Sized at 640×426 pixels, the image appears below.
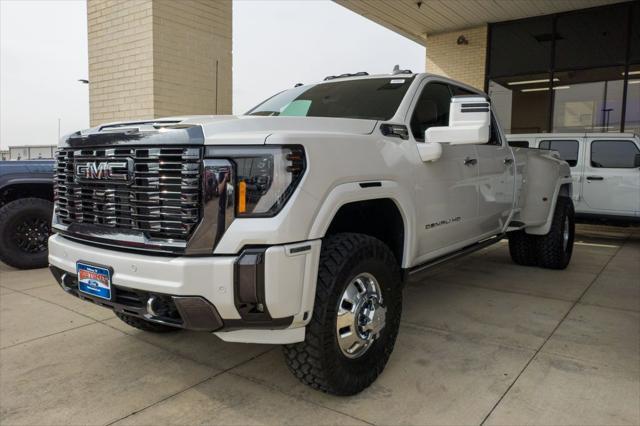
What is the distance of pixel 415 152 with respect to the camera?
331 centimetres

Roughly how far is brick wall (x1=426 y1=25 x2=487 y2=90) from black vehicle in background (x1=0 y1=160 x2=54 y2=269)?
898cm

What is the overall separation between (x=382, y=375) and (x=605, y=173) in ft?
24.7

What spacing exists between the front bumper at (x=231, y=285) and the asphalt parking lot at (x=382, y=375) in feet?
2.02

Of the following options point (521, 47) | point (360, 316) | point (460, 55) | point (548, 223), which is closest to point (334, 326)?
point (360, 316)

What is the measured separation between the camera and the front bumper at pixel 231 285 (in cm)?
217

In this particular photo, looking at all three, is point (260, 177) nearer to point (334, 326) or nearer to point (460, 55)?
point (334, 326)

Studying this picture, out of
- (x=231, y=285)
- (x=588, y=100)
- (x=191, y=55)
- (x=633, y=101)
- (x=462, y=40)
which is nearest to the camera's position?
(x=231, y=285)

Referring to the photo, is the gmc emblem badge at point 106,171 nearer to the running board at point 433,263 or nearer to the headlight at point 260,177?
the headlight at point 260,177

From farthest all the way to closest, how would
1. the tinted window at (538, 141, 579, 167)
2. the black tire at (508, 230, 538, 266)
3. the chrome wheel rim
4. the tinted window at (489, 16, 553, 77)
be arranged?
the tinted window at (489, 16, 553, 77) < the tinted window at (538, 141, 579, 167) < the black tire at (508, 230, 538, 266) < the chrome wheel rim

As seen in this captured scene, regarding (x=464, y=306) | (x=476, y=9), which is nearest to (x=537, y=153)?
(x=464, y=306)

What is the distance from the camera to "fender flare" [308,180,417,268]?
94.1 inches

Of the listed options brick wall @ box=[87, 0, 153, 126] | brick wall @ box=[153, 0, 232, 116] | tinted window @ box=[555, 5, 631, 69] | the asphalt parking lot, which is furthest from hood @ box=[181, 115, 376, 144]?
tinted window @ box=[555, 5, 631, 69]

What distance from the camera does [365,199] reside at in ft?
8.89

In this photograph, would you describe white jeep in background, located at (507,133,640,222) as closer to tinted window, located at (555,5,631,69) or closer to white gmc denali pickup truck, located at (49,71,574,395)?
tinted window, located at (555,5,631,69)
